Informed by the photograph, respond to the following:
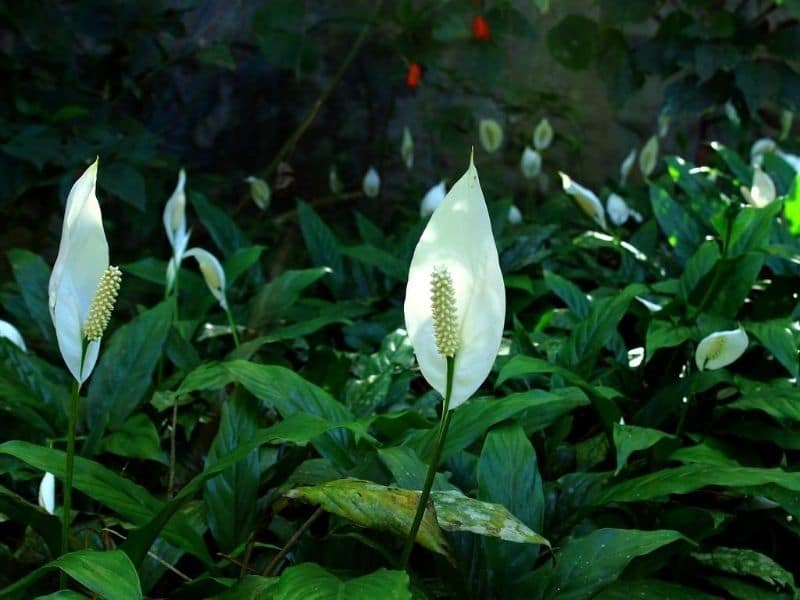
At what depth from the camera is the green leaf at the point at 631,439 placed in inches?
53.3

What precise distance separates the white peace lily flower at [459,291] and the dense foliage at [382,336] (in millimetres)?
209

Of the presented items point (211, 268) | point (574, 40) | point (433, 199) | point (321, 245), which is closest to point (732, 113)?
point (574, 40)

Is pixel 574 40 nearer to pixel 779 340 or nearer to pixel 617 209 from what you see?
pixel 617 209

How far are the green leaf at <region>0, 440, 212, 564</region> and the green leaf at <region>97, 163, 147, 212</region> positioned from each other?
1122 millimetres

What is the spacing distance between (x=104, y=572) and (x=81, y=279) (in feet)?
0.92

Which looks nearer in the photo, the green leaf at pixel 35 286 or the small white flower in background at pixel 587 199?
the green leaf at pixel 35 286

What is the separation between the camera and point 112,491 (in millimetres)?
1215

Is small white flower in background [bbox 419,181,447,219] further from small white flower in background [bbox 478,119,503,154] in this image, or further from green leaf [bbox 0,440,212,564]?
green leaf [bbox 0,440,212,564]

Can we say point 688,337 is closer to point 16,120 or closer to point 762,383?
point 762,383

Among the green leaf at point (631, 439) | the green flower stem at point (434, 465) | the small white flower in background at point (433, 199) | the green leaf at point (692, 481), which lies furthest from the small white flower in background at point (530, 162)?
the green flower stem at point (434, 465)

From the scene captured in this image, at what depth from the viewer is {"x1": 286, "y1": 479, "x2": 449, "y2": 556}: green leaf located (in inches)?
42.5

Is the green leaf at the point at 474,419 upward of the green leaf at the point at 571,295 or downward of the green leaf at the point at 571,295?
upward

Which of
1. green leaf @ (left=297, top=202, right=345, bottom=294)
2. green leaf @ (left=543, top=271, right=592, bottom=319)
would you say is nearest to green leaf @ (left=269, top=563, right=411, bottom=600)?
green leaf @ (left=543, top=271, right=592, bottom=319)

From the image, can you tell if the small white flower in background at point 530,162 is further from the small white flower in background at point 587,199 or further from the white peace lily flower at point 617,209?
the small white flower in background at point 587,199
